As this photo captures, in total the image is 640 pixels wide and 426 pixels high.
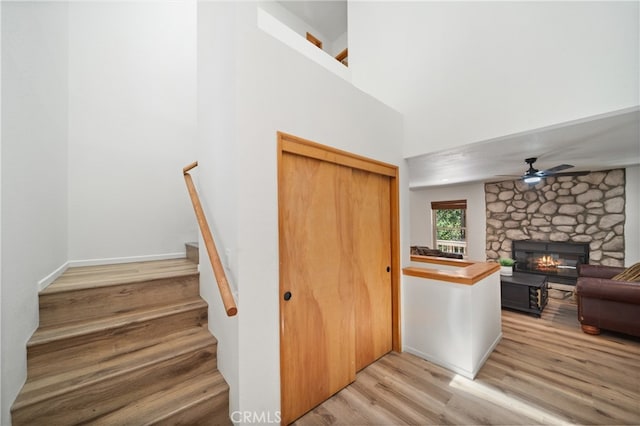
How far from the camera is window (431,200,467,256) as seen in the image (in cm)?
638

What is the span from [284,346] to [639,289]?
158 inches

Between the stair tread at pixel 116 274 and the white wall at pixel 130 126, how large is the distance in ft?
1.04

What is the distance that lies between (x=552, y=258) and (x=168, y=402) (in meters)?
6.68

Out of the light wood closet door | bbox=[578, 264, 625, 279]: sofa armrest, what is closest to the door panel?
the light wood closet door

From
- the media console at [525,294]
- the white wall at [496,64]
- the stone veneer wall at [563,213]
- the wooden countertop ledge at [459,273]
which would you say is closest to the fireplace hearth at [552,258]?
the stone veneer wall at [563,213]

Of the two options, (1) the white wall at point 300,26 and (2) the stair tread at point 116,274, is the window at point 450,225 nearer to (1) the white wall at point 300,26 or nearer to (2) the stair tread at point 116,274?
(1) the white wall at point 300,26

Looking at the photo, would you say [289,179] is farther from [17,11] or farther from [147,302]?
[17,11]

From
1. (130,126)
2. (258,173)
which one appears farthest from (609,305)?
(130,126)

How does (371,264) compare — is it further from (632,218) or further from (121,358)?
(632,218)

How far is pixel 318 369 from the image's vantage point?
75.1 inches

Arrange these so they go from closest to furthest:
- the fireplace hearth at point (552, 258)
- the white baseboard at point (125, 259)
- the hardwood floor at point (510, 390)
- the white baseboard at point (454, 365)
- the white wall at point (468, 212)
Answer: the hardwood floor at point (510, 390) → the white baseboard at point (454, 365) → the white baseboard at point (125, 259) → the fireplace hearth at point (552, 258) → the white wall at point (468, 212)

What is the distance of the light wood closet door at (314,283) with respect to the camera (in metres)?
1.74

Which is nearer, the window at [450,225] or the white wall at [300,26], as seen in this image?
the white wall at [300,26]

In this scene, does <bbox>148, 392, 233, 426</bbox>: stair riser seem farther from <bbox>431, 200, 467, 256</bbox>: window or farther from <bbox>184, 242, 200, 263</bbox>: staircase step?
<bbox>431, 200, 467, 256</bbox>: window
